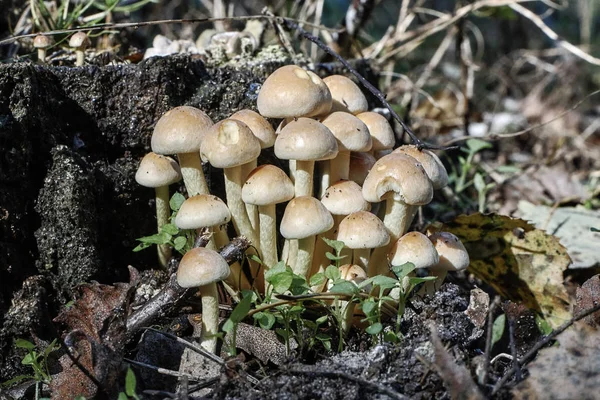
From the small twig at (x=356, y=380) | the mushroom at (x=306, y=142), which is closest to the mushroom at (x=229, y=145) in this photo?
the mushroom at (x=306, y=142)

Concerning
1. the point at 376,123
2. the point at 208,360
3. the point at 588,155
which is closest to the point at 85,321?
the point at 208,360

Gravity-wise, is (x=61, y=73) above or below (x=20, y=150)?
above

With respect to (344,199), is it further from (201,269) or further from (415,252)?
(201,269)

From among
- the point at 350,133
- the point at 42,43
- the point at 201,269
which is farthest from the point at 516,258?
the point at 42,43

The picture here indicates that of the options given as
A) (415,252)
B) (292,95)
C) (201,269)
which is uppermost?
(292,95)

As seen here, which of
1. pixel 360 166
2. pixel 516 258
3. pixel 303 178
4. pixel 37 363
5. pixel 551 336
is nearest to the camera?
pixel 551 336

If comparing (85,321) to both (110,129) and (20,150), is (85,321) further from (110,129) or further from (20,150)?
(110,129)
